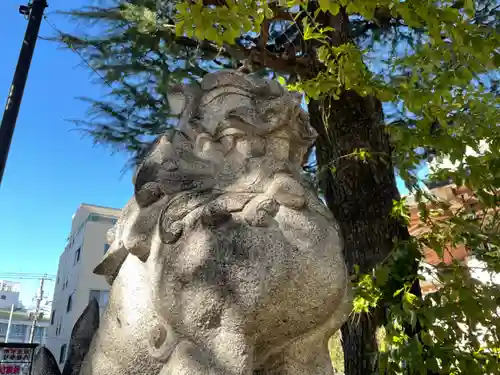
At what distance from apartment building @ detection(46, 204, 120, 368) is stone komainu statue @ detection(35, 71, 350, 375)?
340 inches

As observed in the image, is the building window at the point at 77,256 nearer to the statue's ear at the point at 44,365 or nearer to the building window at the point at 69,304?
the building window at the point at 69,304

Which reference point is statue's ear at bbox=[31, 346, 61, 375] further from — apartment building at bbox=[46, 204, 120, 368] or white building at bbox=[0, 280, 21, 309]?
white building at bbox=[0, 280, 21, 309]

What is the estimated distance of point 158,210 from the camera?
3.83 ft

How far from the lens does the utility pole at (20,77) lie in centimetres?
281

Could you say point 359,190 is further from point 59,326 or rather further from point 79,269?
point 59,326

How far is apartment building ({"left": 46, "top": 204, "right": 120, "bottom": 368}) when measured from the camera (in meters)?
10.2

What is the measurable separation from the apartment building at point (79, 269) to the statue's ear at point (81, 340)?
8343 mm

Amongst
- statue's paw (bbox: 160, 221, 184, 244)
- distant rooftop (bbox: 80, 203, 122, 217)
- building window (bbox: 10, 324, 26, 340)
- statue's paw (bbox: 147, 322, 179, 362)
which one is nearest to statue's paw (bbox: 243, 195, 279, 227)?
statue's paw (bbox: 160, 221, 184, 244)

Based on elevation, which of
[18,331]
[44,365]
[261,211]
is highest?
[18,331]

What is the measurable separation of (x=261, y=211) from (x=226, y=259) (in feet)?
0.45

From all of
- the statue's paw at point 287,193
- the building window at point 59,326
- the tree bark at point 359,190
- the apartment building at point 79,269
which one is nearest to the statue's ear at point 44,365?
the statue's paw at point 287,193

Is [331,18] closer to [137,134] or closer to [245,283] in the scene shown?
[137,134]

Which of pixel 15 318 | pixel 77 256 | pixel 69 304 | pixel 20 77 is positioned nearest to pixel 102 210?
pixel 77 256

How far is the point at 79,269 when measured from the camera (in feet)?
36.0
